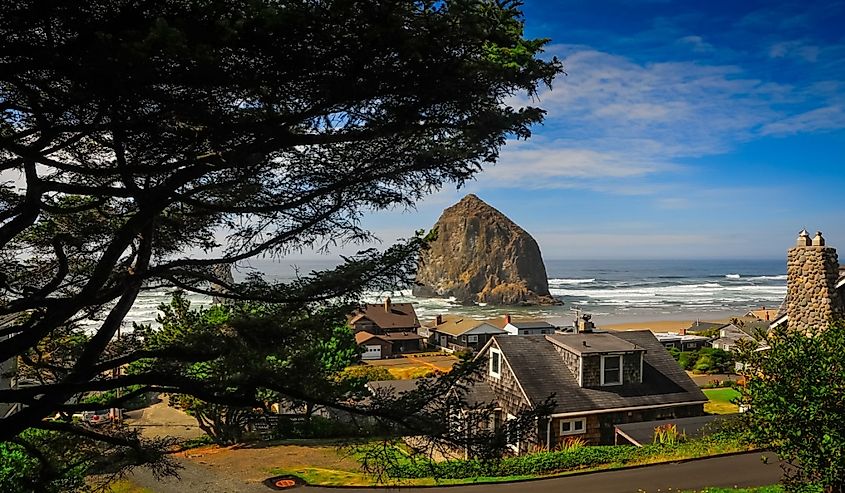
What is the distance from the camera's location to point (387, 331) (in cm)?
4500

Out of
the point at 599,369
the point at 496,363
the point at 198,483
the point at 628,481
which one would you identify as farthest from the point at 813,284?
the point at 198,483

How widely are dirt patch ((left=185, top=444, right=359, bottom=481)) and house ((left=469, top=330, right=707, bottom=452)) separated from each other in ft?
15.4

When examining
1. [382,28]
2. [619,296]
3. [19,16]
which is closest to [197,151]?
[19,16]

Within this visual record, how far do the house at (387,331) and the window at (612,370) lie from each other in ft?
80.5

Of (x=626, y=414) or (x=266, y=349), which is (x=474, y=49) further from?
(x=626, y=414)

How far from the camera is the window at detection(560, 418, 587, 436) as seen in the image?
1557 cm

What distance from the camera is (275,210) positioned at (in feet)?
17.8

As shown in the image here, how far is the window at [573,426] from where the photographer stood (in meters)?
15.6

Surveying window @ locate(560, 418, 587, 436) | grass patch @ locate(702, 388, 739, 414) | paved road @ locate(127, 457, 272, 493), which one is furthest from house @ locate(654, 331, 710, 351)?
paved road @ locate(127, 457, 272, 493)

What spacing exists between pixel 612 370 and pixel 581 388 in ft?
4.12

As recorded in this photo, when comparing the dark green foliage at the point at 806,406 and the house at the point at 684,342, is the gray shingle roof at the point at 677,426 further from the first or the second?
the house at the point at 684,342

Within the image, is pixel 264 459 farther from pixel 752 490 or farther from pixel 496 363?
pixel 752 490

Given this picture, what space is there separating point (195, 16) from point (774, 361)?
9.04 m

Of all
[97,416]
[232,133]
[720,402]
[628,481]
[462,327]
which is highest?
[232,133]
